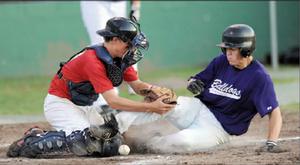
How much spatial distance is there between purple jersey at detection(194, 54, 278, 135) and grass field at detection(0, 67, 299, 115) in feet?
9.06

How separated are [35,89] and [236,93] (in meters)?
5.67

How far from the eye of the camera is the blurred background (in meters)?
13.4

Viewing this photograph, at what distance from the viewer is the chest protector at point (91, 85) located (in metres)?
6.41

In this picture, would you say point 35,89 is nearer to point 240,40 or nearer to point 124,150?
point 124,150

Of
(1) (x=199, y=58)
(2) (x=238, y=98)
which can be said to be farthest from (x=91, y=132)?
(1) (x=199, y=58)

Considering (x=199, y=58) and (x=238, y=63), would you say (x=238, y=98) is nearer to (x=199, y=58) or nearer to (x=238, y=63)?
(x=238, y=63)

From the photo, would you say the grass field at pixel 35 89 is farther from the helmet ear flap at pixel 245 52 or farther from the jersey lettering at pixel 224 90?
the helmet ear flap at pixel 245 52

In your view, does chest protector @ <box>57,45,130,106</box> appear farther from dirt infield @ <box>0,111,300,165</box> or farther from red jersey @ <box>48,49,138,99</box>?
dirt infield @ <box>0,111,300,165</box>

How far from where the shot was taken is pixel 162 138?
A: 6.62 m

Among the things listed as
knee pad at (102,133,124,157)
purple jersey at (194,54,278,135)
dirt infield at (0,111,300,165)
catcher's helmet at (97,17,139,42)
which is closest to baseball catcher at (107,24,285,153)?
purple jersey at (194,54,278,135)

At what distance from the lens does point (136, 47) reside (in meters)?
6.45

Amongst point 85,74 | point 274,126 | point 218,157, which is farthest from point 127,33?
point 274,126

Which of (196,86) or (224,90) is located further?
(196,86)

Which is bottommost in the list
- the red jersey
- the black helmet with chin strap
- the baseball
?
the baseball
